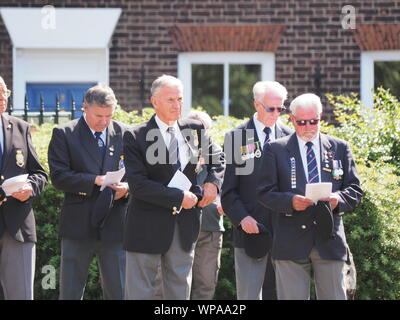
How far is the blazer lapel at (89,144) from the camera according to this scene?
22.2 ft

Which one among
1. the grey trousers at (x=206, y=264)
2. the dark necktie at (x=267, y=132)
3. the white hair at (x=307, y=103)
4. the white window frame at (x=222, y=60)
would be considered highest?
the white window frame at (x=222, y=60)

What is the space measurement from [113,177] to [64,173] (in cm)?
38

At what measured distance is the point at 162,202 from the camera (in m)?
6.08

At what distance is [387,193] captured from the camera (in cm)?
791

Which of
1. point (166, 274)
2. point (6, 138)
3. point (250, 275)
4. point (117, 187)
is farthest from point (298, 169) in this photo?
point (6, 138)

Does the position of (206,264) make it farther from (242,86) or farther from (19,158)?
(242,86)

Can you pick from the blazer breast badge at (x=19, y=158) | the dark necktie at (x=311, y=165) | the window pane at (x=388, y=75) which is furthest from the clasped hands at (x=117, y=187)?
the window pane at (x=388, y=75)

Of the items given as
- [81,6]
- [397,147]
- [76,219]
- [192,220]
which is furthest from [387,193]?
[81,6]

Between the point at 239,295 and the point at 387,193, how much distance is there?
1963 mm

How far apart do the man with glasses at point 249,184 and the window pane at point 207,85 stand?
24.0 feet

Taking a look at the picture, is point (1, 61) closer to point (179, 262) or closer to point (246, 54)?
point (246, 54)

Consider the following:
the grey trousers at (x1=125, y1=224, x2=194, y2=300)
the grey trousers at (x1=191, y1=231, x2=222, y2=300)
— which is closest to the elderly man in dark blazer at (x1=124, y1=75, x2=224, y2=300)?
the grey trousers at (x1=125, y1=224, x2=194, y2=300)

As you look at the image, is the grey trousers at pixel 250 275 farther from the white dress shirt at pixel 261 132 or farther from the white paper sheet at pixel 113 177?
the white paper sheet at pixel 113 177

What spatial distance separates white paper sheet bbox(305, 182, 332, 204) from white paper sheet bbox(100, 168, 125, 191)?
1.54 m
